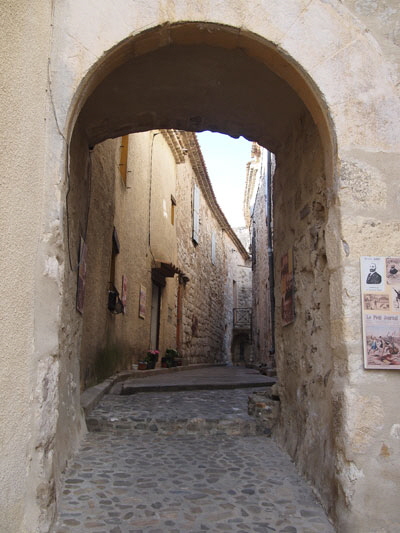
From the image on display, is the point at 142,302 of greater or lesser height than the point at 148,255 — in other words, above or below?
below

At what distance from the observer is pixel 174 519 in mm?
2465

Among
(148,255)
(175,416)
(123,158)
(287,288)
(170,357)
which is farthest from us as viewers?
(170,357)

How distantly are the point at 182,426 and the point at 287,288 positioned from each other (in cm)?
160

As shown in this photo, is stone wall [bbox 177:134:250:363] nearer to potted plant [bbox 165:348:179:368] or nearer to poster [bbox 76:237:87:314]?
potted plant [bbox 165:348:179:368]

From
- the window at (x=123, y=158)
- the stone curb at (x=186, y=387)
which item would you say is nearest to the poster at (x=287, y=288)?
the stone curb at (x=186, y=387)

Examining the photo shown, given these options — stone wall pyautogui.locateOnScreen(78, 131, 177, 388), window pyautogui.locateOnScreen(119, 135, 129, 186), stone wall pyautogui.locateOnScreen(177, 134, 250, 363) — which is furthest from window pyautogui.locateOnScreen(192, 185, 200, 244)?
window pyautogui.locateOnScreen(119, 135, 129, 186)

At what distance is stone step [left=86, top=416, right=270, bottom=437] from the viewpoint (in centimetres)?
423

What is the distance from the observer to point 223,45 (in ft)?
9.47

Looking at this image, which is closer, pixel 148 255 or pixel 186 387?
pixel 186 387

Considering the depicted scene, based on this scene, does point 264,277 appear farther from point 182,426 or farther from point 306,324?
point 306,324

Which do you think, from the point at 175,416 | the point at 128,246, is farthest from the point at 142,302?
the point at 175,416

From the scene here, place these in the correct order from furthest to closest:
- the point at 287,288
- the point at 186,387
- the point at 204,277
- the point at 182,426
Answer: the point at 204,277 < the point at 186,387 < the point at 182,426 < the point at 287,288

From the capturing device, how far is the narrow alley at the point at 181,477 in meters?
2.44

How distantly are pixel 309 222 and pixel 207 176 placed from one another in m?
12.7
